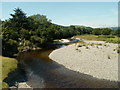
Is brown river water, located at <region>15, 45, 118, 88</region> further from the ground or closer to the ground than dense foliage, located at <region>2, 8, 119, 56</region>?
closer to the ground

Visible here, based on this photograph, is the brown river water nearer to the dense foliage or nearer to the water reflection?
the water reflection

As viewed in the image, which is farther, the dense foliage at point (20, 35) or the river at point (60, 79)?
the dense foliage at point (20, 35)

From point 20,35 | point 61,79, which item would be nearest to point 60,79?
point 61,79

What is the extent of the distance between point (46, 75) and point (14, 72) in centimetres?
631

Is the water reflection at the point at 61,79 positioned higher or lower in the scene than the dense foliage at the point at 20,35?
lower

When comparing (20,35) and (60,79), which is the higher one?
(20,35)

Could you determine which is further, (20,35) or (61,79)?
(20,35)

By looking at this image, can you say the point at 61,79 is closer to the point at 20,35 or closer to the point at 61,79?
the point at 61,79

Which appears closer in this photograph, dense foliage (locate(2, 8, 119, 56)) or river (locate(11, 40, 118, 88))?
river (locate(11, 40, 118, 88))

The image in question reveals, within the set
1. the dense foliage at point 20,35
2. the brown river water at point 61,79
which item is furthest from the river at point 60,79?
the dense foliage at point 20,35

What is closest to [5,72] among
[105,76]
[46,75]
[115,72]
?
[46,75]

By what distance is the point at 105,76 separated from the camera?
27.1m

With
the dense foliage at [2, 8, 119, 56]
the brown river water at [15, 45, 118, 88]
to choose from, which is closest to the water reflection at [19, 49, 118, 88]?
the brown river water at [15, 45, 118, 88]

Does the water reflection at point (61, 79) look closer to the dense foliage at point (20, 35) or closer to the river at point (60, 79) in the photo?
the river at point (60, 79)
